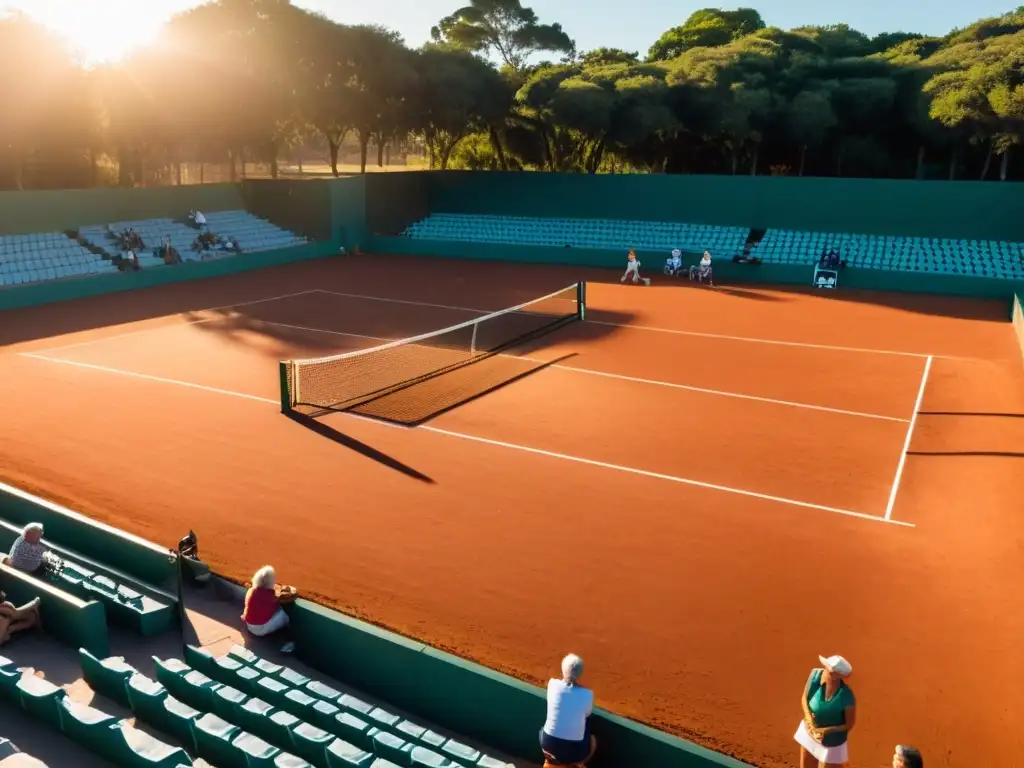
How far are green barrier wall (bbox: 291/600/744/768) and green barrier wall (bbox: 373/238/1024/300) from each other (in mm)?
26949

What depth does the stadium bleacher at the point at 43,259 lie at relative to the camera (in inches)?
1054

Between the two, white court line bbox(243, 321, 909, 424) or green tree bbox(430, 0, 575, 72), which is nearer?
white court line bbox(243, 321, 909, 424)

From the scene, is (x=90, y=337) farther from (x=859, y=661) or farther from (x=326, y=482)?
(x=859, y=661)

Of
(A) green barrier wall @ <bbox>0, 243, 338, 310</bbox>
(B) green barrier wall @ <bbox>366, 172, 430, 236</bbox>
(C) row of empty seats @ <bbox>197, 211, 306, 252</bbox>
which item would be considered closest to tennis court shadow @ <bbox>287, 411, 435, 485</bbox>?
(A) green barrier wall @ <bbox>0, 243, 338, 310</bbox>

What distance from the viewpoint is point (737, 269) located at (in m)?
32.8

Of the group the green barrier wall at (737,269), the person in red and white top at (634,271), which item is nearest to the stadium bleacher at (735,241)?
the green barrier wall at (737,269)

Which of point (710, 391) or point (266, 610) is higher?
point (266, 610)

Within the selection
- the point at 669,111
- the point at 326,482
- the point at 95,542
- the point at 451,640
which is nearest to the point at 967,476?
the point at 451,640

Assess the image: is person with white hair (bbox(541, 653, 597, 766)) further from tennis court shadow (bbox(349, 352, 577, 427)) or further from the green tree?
the green tree

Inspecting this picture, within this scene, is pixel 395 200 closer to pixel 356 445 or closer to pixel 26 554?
pixel 356 445

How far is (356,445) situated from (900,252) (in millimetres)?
27022

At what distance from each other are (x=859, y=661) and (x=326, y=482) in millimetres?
7373

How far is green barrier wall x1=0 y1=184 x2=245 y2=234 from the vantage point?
2922cm

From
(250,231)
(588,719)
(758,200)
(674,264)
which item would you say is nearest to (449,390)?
Result: (588,719)
